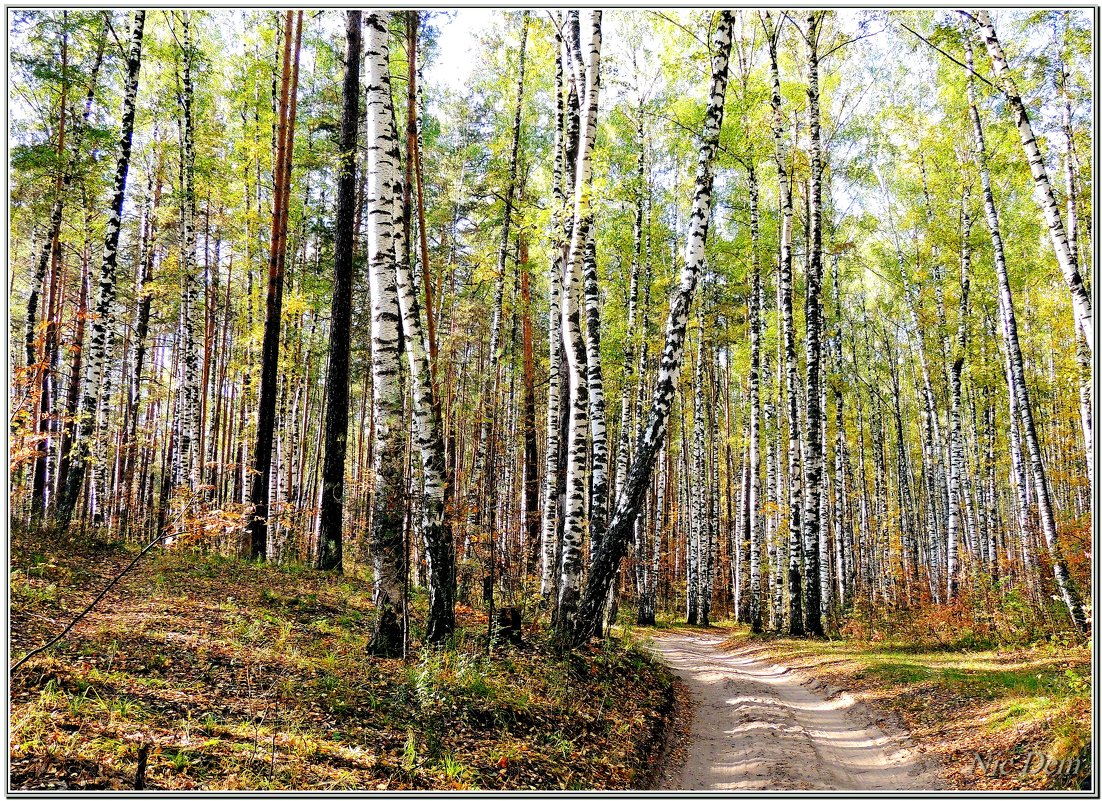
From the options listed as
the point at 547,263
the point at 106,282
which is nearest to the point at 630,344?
the point at 547,263

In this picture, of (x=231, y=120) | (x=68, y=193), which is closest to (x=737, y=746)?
(x=68, y=193)

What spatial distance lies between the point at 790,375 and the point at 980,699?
8813 mm

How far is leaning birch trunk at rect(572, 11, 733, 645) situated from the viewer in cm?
813

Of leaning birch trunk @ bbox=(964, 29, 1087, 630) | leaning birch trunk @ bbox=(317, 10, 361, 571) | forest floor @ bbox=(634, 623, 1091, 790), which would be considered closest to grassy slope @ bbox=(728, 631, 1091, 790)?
forest floor @ bbox=(634, 623, 1091, 790)

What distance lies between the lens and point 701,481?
18000mm

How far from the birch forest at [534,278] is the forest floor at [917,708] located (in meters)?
1.91

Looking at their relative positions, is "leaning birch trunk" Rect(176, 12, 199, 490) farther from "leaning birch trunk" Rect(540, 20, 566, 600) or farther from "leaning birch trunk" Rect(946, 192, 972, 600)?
"leaning birch trunk" Rect(946, 192, 972, 600)

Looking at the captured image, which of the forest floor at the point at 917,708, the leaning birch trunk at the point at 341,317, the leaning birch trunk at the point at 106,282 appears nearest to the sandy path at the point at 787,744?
the forest floor at the point at 917,708

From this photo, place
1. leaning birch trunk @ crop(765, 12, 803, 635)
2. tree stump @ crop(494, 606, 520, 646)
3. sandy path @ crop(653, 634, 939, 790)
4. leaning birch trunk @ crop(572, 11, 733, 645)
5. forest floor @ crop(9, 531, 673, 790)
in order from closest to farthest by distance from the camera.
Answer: forest floor @ crop(9, 531, 673, 790) → sandy path @ crop(653, 634, 939, 790) → tree stump @ crop(494, 606, 520, 646) → leaning birch trunk @ crop(572, 11, 733, 645) → leaning birch trunk @ crop(765, 12, 803, 635)

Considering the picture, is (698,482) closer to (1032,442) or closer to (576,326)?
(1032,442)

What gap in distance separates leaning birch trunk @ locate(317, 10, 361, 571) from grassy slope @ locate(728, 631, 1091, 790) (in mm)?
8920

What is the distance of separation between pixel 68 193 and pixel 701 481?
16.4 m

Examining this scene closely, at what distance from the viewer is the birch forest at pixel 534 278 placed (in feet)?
26.5

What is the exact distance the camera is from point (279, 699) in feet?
16.2
